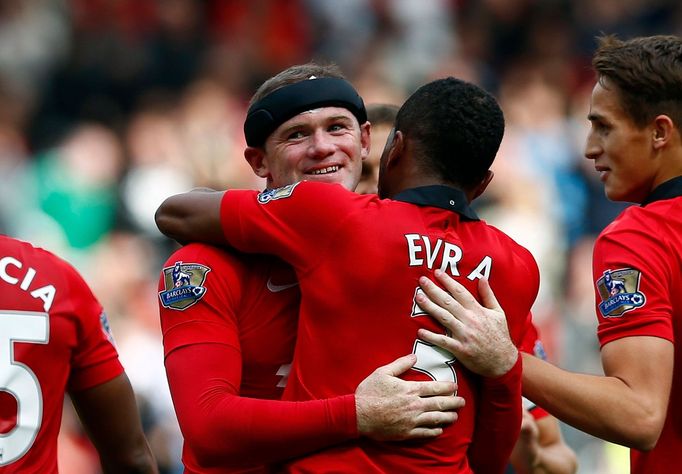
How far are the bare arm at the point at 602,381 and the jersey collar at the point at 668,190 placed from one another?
571 mm

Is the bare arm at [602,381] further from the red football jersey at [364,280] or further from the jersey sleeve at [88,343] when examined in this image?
the jersey sleeve at [88,343]

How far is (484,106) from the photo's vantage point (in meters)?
3.95

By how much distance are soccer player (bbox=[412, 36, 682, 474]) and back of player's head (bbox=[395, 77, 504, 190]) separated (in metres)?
0.38

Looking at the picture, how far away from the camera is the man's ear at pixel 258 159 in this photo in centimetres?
436

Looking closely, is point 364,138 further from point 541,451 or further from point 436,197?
point 541,451

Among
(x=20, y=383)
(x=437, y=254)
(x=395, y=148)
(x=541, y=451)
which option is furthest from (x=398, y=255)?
(x=541, y=451)

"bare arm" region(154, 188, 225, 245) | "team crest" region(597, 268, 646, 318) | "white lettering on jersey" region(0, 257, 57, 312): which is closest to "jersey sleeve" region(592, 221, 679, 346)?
"team crest" region(597, 268, 646, 318)

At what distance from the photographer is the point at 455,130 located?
3912 millimetres

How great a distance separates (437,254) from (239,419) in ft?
2.54

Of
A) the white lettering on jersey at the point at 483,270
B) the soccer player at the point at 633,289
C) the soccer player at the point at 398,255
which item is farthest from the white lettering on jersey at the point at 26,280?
the white lettering on jersey at the point at 483,270

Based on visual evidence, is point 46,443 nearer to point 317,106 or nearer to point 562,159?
point 317,106

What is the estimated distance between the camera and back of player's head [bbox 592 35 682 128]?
4371mm

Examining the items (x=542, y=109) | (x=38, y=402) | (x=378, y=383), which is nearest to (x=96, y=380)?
(x=38, y=402)

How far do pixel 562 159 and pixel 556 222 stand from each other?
76 centimetres
